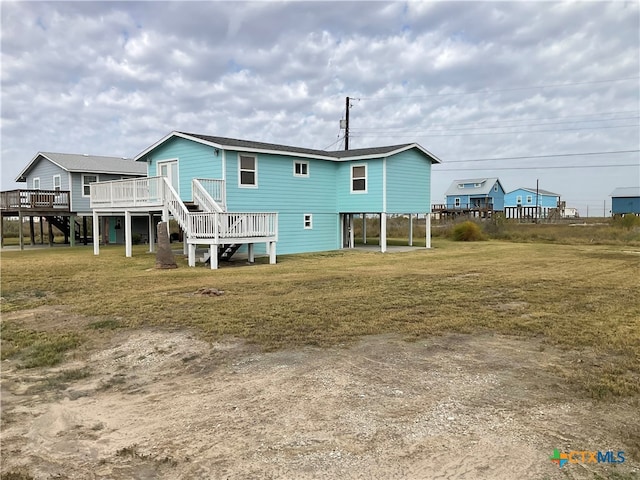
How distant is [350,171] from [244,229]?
817 cm

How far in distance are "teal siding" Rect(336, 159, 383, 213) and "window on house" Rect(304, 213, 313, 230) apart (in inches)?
66.7

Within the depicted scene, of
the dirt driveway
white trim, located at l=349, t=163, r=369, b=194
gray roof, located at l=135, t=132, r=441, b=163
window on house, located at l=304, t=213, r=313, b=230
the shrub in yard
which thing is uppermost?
gray roof, located at l=135, t=132, r=441, b=163

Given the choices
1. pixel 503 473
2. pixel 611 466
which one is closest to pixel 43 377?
pixel 503 473

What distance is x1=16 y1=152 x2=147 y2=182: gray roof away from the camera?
26.7m

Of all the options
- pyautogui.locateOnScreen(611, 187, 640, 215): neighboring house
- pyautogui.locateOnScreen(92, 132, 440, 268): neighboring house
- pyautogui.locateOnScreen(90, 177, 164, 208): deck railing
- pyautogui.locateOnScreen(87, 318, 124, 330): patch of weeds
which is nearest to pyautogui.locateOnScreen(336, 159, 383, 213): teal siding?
pyautogui.locateOnScreen(92, 132, 440, 268): neighboring house

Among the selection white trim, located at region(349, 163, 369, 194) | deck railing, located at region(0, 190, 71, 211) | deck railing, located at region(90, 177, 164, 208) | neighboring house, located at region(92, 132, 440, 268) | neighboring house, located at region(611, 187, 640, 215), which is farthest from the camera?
neighboring house, located at region(611, 187, 640, 215)

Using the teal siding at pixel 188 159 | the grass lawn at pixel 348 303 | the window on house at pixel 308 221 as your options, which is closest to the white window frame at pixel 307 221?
the window on house at pixel 308 221

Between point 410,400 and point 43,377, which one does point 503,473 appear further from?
point 43,377

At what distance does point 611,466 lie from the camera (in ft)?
10.5

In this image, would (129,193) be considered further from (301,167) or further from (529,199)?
(529,199)

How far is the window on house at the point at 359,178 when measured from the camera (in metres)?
21.2

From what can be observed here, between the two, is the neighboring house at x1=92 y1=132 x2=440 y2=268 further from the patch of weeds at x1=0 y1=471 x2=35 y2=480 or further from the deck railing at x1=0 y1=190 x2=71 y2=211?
the patch of weeds at x1=0 y1=471 x2=35 y2=480

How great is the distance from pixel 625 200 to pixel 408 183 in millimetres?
56656

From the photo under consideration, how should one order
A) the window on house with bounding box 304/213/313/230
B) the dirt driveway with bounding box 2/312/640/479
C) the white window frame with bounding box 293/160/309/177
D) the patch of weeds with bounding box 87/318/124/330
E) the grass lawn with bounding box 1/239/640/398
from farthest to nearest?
the window on house with bounding box 304/213/313/230 < the white window frame with bounding box 293/160/309/177 < the patch of weeds with bounding box 87/318/124/330 < the grass lawn with bounding box 1/239/640/398 < the dirt driveway with bounding box 2/312/640/479
